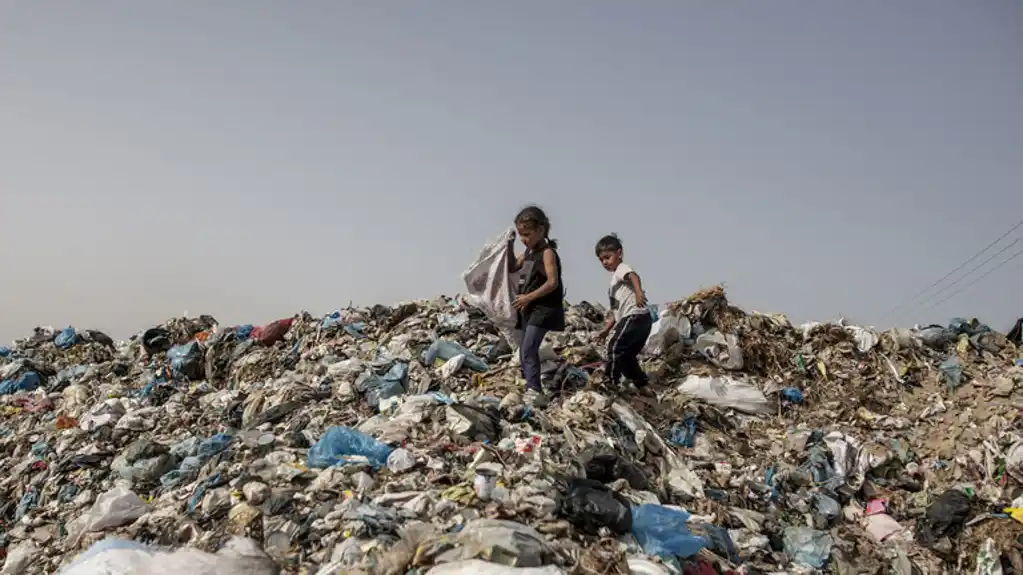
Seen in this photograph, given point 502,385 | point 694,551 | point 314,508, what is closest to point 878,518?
point 694,551

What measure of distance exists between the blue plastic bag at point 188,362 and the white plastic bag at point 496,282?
4.21 metres

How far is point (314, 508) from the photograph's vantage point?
10.3 feet

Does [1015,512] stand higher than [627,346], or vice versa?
[627,346]

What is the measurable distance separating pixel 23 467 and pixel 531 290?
4.54 meters

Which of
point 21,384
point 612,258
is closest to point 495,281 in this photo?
point 612,258

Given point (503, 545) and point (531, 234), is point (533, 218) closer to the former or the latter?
point (531, 234)

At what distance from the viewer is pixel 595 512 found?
2986 millimetres

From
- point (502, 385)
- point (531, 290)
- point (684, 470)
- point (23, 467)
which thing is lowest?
point (23, 467)

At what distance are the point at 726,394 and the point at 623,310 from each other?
62.2 inches

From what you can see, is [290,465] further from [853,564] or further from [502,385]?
[853,564]

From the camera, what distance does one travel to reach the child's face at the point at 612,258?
5.22 metres

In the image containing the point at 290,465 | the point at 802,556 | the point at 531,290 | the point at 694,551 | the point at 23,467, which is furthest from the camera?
the point at 23,467

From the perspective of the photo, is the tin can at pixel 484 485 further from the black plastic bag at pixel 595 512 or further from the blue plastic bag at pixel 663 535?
the blue plastic bag at pixel 663 535

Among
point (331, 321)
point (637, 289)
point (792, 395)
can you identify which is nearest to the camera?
point (637, 289)
